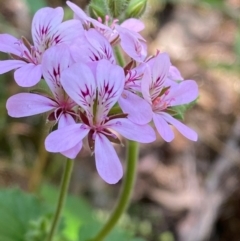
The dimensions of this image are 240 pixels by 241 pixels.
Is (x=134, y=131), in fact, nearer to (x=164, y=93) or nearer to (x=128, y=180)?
(x=164, y=93)

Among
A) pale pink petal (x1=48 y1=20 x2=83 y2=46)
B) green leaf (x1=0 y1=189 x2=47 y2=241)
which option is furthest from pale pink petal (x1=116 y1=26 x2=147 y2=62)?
green leaf (x1=0 y1=189 x2=47 y2=241)

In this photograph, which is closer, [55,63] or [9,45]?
[55,63]

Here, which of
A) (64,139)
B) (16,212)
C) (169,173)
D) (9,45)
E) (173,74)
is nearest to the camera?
(64,139)

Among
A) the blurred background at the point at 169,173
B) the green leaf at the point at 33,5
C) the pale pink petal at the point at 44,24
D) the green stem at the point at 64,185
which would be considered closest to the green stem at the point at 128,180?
the green stem at the point at 64,185

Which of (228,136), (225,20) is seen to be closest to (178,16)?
(225,20)

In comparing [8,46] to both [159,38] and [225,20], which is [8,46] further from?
[225,20]

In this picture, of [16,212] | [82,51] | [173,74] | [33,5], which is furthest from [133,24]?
[33,5]
